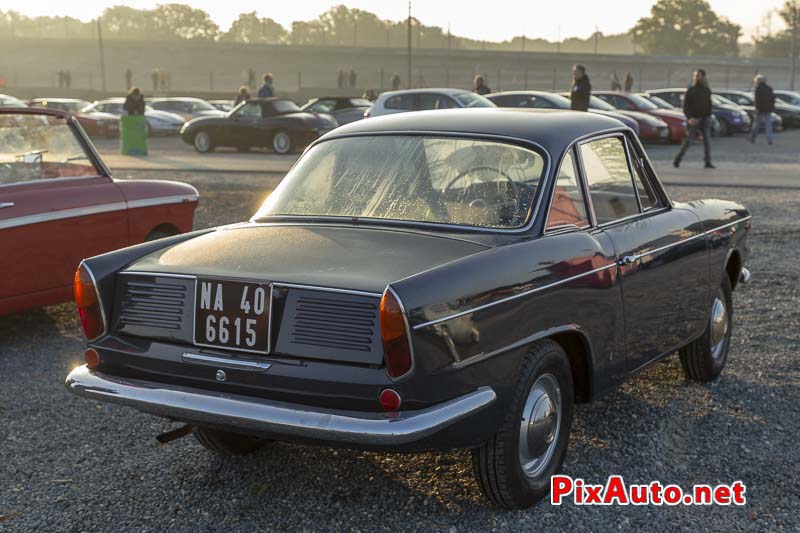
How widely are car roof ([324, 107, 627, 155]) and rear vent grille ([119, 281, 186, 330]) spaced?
1.45m

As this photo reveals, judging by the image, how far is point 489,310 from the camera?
150 inches

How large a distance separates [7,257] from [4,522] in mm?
2875

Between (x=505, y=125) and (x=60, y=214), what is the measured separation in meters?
3.52

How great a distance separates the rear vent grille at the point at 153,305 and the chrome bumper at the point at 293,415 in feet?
0.82

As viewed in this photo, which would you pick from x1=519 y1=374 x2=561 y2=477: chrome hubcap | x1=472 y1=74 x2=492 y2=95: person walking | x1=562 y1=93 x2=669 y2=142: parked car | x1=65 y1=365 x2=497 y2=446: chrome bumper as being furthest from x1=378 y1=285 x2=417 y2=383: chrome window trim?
x1=562 y1=93 x2=669 y2=142: parked car

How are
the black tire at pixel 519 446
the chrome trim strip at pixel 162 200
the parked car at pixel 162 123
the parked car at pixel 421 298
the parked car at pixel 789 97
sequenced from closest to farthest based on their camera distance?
the parked car at pixel 421 298 < the black tire at pixel 519 446 < the chrome trim strip at pixel 162 200 < the parked car at pixel 162 123 < the parked car at pixel 789 97

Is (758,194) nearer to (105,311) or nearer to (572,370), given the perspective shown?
(572,370)

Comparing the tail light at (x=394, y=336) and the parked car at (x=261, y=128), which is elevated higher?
the tail light at (x=394, y=336)

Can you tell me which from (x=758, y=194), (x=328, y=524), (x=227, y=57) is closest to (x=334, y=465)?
(x=328, y=524)

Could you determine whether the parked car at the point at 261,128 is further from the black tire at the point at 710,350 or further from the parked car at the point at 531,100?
the black tire at the point at 710,350

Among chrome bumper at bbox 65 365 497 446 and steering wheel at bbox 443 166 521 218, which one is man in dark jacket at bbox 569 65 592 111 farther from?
chrome bumper at bbox 65 365 497 446

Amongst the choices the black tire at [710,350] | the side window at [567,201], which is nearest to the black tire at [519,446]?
the side window at [567,201]

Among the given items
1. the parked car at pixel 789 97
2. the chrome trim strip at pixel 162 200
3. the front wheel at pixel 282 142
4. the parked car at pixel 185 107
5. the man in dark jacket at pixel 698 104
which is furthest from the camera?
the parked car at pixel 185 107

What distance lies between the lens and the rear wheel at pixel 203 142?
26.1 metres
